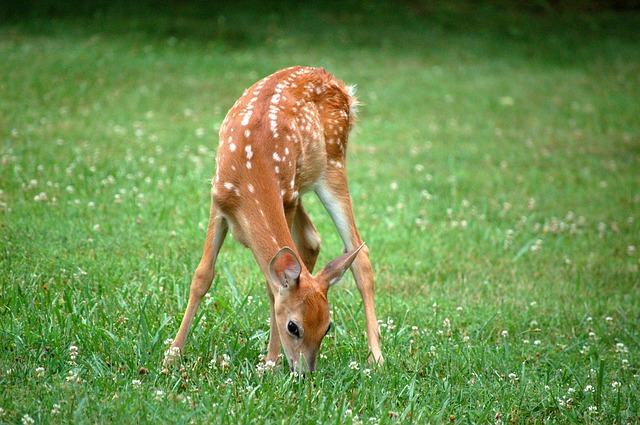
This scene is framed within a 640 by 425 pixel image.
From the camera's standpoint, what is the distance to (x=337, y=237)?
7.07m

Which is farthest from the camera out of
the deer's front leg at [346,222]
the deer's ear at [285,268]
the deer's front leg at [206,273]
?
the deer's front leg at [346,222]

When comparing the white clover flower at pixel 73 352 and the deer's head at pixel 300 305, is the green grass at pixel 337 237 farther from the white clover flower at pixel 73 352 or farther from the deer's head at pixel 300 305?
the deer's head at pixel 300 305

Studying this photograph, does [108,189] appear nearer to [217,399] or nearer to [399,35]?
[217,399]

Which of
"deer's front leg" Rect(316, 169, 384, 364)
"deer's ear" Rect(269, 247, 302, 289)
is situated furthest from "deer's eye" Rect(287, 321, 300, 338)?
"deer's front leg" Rect(316, 169, 384, 364)

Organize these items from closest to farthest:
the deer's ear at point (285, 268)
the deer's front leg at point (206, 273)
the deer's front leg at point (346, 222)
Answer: the deer's ear at point (285, 268)
the deer's front leg at point (206, 273)
the deer's front leg at point (346, 222)

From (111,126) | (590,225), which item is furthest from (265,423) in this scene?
(111,126)

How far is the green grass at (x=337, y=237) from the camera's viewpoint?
418 centimetres

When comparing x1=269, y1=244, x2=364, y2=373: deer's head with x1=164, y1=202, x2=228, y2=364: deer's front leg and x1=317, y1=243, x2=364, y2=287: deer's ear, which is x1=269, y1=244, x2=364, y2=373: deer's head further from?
x1=164, y1=202, x2=228, y2=364: deer's front leg

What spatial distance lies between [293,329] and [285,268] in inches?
11.8

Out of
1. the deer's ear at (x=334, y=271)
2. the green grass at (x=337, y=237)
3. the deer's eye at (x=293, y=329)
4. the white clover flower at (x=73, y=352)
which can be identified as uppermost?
the deer's ear at (x=334, y=271)

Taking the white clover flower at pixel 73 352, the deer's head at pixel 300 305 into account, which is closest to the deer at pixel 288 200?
the deer's head at pixel 300 305

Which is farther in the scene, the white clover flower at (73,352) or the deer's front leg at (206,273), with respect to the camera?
the deer's front leg at (206,273)

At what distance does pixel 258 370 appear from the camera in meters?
4.25

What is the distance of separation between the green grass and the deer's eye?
23 centimetres
